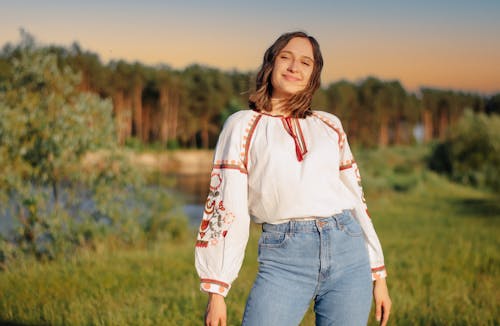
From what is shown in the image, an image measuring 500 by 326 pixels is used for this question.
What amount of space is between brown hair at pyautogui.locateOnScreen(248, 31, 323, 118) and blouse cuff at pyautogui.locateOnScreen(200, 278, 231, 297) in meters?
0.76

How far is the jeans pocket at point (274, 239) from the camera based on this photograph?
2.01 m

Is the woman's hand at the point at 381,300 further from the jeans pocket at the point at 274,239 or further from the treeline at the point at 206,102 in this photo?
the treeline at the point at 206,102

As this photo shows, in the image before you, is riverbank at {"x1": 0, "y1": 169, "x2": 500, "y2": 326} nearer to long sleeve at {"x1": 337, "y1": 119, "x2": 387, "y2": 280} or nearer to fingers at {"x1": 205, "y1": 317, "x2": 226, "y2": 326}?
long sleeve at {"x1": 337, "y1": 119, "x2": 387, "y2": 280}

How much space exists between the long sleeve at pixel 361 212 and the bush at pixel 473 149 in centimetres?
2300

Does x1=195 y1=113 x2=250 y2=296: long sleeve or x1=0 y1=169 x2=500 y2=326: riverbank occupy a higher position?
x1=195 y1=113 x2=250 y2=296: long sleeve

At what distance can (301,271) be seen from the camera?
200cm

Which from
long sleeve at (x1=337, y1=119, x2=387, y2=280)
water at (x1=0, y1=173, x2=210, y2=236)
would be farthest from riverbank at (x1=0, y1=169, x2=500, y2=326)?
long sleeve at (x1=337, y1=119, x2=387, y2=280)

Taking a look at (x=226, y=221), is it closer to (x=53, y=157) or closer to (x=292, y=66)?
(x=292, y=66)

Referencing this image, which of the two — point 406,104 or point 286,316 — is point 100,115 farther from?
point 406,104

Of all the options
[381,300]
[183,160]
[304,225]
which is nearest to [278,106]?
[304,225]

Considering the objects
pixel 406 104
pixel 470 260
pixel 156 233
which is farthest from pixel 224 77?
pixel 470 260

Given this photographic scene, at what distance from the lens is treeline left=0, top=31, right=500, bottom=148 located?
28969mm

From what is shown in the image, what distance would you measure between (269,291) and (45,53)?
711cm

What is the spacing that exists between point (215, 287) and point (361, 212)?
30.2 inches
